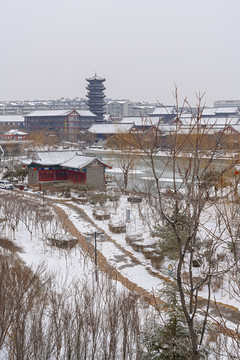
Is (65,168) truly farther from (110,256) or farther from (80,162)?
(110,256)

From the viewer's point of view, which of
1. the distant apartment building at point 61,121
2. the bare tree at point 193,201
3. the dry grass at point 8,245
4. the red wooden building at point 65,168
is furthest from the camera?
the distant apartment building at point 61,121

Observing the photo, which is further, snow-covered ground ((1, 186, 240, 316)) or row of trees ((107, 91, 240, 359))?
snow-covered ground ((1, 186, 240, 316))

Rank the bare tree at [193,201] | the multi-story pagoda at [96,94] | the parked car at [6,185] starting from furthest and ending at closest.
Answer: the multi-story pagoda at [96,94] < the parked car at [6,185] < the bare tree at [193,201]

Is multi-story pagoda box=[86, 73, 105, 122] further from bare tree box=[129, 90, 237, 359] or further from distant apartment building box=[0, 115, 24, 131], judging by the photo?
bare tree box=[129, 90, 237, 359]

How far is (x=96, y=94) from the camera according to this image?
6294 centimetres

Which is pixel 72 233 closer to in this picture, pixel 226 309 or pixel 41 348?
pixel 226 309

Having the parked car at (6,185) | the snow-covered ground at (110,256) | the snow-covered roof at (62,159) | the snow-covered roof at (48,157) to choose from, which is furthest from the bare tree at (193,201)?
the parked car at (6,185)

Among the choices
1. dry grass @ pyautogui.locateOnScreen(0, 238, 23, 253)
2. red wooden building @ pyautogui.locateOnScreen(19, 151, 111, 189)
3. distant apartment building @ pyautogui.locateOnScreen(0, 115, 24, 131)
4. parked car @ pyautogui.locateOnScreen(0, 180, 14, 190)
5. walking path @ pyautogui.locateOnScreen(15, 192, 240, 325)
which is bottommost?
walking path @ pyautogui.locateOnScreen(15, 192, 240, 325)

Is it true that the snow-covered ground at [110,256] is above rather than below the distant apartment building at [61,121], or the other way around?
below

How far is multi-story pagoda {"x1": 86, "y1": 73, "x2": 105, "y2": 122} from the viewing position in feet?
204

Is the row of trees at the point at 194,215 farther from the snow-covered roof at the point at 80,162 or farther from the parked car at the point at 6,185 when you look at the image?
the parked car at the point at 6,185

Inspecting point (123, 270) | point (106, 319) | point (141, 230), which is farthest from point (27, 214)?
point (106, 319)

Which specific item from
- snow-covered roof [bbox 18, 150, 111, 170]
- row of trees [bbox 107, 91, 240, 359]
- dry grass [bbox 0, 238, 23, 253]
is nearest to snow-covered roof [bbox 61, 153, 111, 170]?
snow-covered roof [bbox 18, 150, 111, 170]

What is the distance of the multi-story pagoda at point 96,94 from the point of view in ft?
204
